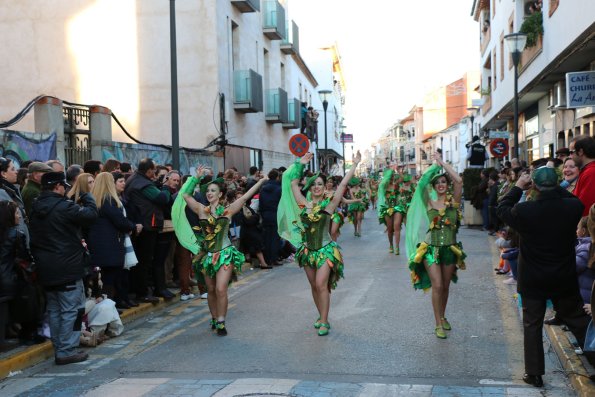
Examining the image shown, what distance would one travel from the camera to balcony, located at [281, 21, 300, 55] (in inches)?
1190

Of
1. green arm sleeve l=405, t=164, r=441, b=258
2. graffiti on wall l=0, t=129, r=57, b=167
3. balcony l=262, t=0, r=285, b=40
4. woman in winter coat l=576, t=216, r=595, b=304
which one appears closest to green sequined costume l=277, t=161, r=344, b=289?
green arm sleeve l=405, t=164, r=441, b=258

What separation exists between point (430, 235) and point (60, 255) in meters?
4.07

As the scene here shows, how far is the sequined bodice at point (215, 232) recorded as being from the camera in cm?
787

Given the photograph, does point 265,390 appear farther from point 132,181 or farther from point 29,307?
point 132,181

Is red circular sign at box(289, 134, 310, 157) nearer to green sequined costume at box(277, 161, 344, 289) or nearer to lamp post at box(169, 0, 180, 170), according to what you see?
lamp post at box(169, 0, 180, 170)

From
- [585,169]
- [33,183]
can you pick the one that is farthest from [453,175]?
[33,183]

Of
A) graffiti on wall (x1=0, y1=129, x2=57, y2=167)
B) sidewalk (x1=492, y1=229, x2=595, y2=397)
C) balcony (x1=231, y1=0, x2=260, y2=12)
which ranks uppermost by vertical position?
balcony (x1=231, y1=0, x2=260, y2=12)

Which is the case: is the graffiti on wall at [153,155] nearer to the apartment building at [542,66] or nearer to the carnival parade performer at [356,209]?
the carnival parade performer at [356,209]

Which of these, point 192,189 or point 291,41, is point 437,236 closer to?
point 192,189

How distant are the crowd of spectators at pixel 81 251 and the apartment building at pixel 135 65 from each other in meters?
9.89

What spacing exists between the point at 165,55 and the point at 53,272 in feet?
49.6

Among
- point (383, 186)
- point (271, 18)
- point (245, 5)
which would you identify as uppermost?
point (271, 18)

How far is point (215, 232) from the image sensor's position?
787cm

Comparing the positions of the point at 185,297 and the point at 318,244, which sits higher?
the point at 318,244
